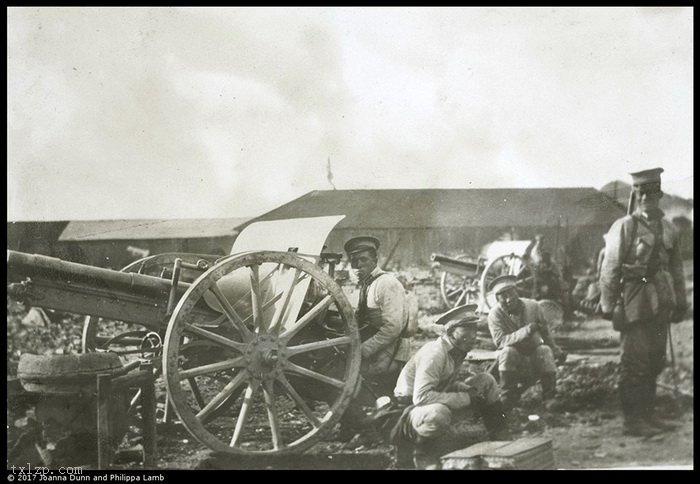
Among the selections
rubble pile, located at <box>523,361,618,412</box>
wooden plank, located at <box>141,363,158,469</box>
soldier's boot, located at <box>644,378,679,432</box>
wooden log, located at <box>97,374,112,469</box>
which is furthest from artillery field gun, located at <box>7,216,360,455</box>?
soldier's boot, located at <box>644,378,679,432</box>

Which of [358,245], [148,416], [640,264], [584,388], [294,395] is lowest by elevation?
[584,388]

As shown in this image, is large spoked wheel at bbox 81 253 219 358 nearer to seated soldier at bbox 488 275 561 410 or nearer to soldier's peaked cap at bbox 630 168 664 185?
seated soldier at bbox 488 275 561 410

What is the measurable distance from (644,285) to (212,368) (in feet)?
11.6

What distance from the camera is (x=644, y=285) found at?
5.41 metres

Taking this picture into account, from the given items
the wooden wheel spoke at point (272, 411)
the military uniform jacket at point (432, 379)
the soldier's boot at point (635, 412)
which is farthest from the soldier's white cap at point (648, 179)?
the wooden wheel spoke at point (272, 411)

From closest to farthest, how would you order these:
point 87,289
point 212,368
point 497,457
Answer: point 212,368
point 87,289
point 497,457

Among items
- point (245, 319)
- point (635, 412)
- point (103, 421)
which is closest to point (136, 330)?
point (103, 421)

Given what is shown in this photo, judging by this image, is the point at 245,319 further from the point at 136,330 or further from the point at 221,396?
the point at 136,330

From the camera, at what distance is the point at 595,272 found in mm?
5473

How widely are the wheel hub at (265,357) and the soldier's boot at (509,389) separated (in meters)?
1.89

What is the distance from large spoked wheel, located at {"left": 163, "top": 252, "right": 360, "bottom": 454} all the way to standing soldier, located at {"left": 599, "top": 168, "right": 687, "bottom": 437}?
229 centimetres

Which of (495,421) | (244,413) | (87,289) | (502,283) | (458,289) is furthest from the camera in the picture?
(458,289)

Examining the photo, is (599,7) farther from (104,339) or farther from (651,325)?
(104,339)

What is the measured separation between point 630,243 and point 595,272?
0.36 metres
